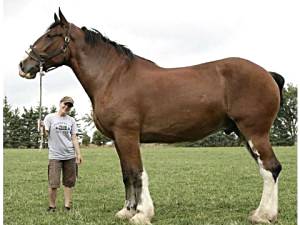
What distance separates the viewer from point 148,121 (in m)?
6.46

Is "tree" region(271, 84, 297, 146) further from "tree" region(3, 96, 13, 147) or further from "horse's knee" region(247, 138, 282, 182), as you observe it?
"horse's knee" region(247, 138, 282, 182)

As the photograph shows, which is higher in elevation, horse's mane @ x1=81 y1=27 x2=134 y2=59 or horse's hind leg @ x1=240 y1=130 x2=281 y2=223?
horse's mane @ x1=81 y1=27 x2=134 y2=59

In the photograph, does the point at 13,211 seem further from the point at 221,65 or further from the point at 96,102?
the point at 221,65

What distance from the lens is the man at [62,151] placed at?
7645 mm

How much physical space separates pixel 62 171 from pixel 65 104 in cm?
118

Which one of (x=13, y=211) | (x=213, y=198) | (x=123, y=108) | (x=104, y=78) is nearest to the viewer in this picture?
(x=123, y=108)

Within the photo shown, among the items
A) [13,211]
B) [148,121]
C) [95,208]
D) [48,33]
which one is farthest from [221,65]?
[13,211]

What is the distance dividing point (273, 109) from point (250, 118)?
17.5 inches

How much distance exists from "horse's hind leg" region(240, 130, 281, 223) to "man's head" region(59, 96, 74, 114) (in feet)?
10.5

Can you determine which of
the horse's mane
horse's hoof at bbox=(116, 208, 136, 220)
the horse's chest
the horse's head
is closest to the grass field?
horse's hoof at bbox=(116, 208, 136, 220)

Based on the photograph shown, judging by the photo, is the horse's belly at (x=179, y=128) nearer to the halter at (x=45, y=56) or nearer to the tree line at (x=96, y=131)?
the halter at (x=45, y=56)

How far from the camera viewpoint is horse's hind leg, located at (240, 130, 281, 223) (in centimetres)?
626

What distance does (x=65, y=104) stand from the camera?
25.5 feet

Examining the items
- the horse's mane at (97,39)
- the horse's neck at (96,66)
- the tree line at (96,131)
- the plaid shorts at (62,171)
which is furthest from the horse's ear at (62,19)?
the tree line at (96,131)
